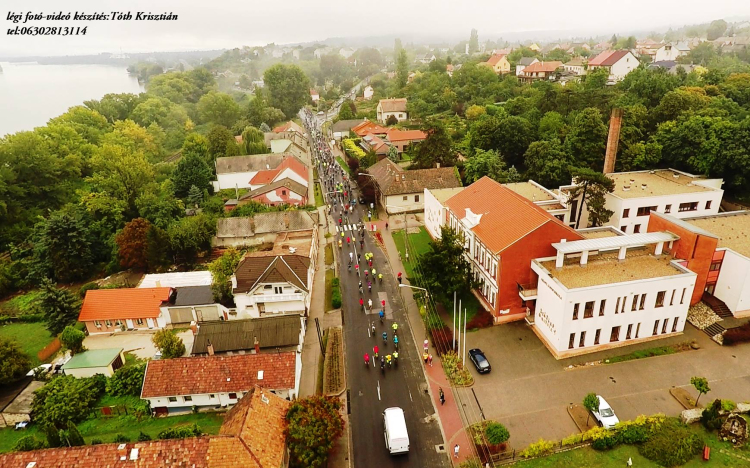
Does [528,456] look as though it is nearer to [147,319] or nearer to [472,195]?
[472,195]

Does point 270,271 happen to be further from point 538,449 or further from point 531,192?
point 531,192

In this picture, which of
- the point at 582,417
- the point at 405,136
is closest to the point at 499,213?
the point at 582,417

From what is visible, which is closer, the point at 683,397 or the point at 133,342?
the point at 683,397

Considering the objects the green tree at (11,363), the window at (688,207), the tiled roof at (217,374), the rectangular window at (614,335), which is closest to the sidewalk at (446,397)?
the tiled roof at (217,374)

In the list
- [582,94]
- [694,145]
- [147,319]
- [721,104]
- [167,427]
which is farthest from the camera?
[582,94]

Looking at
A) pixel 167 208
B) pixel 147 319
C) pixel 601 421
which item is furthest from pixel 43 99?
pixel 601 421

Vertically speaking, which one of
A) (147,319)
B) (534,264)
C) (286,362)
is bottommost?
(147,319)

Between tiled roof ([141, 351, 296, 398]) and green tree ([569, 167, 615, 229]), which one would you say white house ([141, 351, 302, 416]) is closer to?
tiled roof ([141, 351, 296, 398])
